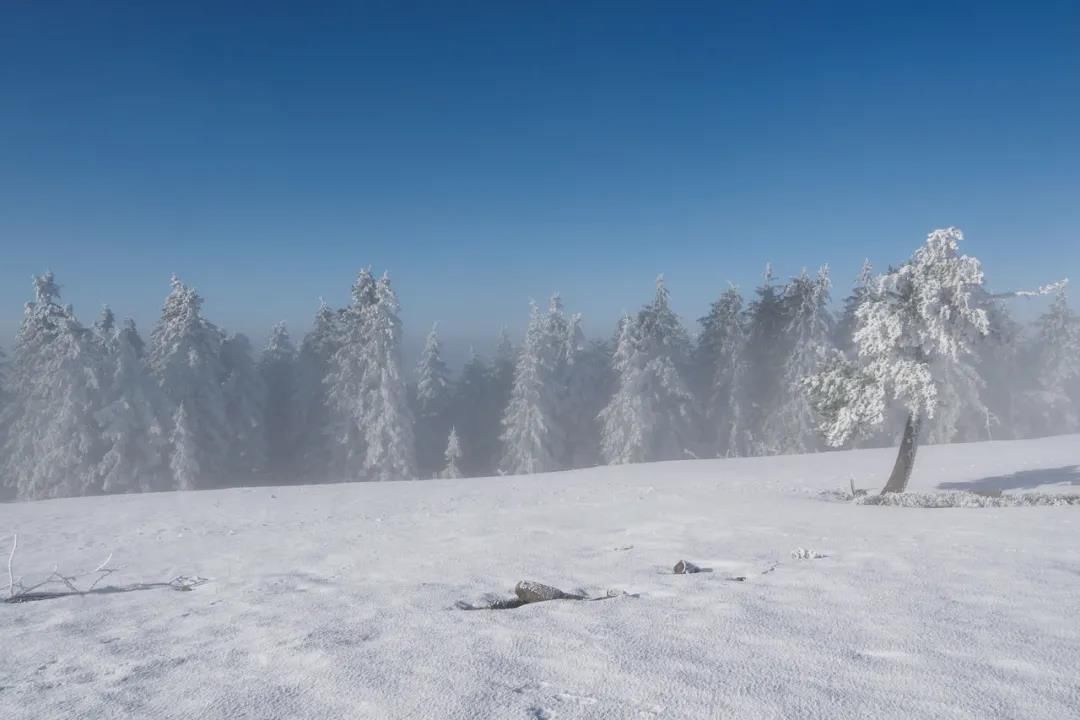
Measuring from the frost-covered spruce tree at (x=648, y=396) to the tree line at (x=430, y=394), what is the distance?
0.44ft

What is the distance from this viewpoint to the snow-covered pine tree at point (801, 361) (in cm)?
4081

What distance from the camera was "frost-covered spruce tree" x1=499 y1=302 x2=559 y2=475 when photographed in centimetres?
4356

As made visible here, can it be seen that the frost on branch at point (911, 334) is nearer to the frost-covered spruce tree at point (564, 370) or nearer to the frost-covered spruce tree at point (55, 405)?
the frost-covered spruce tree at point (564, 370)

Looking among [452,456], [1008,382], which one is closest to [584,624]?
[452,456]

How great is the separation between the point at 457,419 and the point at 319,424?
36.4ft

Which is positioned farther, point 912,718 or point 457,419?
point 457,419

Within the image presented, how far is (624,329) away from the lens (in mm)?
43594

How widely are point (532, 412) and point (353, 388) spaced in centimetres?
1159

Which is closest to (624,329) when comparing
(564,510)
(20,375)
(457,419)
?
(457,419)

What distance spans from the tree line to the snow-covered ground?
24702mm

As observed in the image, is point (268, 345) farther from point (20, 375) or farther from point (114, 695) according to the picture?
point (114, 695)

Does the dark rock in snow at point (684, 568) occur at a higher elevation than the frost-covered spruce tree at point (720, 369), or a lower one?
lower

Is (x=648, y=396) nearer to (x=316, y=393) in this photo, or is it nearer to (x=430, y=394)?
(x=430, y=394)

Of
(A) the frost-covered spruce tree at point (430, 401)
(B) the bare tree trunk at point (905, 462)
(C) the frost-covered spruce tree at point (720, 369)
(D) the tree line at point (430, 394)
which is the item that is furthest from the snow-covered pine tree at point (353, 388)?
(B) the bare tree trunk at point (905, 462)
